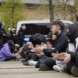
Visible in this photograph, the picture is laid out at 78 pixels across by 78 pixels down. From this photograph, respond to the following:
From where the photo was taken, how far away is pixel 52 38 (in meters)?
10.6

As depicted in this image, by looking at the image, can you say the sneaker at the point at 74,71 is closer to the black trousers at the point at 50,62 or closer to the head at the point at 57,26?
the black trousers at the point at 50,62

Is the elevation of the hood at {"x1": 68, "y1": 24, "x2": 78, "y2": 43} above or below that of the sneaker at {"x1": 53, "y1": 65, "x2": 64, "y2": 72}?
above

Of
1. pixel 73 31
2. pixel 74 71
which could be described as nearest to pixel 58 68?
pixel 73 31

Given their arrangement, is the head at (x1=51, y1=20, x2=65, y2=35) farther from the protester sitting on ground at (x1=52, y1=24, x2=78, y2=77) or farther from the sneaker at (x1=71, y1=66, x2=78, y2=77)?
the sneaker at (x1=71, y1=66, x2=78, y2=77)

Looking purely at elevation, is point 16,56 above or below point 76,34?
below

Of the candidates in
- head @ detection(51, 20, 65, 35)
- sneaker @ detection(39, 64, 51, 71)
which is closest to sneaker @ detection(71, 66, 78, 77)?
sneaker @ detection(39, 64, 51, 71)

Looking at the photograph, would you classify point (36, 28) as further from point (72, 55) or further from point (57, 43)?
point (72, 55)

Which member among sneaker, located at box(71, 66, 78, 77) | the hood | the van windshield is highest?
the hood

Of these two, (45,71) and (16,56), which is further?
(16,56)

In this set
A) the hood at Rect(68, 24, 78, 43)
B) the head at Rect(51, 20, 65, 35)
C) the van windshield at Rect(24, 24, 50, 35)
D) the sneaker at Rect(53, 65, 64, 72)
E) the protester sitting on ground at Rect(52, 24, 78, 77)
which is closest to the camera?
the protester sitting on ground at Rect(52, 24, 78, 77)

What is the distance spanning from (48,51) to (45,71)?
0.85 metres

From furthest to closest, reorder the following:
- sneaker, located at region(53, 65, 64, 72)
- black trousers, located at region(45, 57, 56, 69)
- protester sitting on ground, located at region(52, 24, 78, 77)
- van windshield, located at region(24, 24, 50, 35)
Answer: van windshield, located at region(24, 24, 50, 35) < black trousers, located at region(45, 57, 56, 69) < sneaker, located at region(53, 65, 64, 72) < protester sitting on ground, located at region(52, 24, 78, 77)

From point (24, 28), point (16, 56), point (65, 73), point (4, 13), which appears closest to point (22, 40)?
point (24, 28)

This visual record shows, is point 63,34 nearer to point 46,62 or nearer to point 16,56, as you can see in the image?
point 46,62
